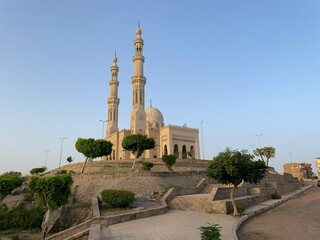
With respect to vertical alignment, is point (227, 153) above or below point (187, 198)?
above

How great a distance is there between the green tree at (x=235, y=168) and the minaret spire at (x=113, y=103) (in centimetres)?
4983

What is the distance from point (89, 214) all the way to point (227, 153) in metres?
12.1

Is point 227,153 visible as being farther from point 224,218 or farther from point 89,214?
point 89,214

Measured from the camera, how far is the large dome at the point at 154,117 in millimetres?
61625

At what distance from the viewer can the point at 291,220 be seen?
1540cm

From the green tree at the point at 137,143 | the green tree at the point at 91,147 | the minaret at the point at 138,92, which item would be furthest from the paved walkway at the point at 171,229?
the minaret at the point at 138,92

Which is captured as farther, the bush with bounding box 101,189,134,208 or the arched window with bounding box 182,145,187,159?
the arched window with bounding box 182,145,187,159

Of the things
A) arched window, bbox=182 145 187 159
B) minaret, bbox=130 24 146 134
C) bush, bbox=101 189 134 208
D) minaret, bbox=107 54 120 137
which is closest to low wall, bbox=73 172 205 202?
bush, bbox=101 189 134 208

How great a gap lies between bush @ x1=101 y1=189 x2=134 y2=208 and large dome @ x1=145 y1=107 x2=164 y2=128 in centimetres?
4131

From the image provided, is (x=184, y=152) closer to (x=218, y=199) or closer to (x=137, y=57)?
(x=137, y=57)

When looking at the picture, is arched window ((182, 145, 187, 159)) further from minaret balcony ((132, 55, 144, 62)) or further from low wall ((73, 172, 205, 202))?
low wall ((73, 172, 205, 202))

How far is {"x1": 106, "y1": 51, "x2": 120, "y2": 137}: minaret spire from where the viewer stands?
65312mm

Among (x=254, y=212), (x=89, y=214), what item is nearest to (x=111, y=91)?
(x=89, y=214)

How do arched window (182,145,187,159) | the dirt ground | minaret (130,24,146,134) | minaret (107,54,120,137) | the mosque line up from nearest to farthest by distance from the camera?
the dirt ground
the mosque
minaret (130,24,146,134)
arched window (182,145,187,159)
minaret (107,54,120,137)
